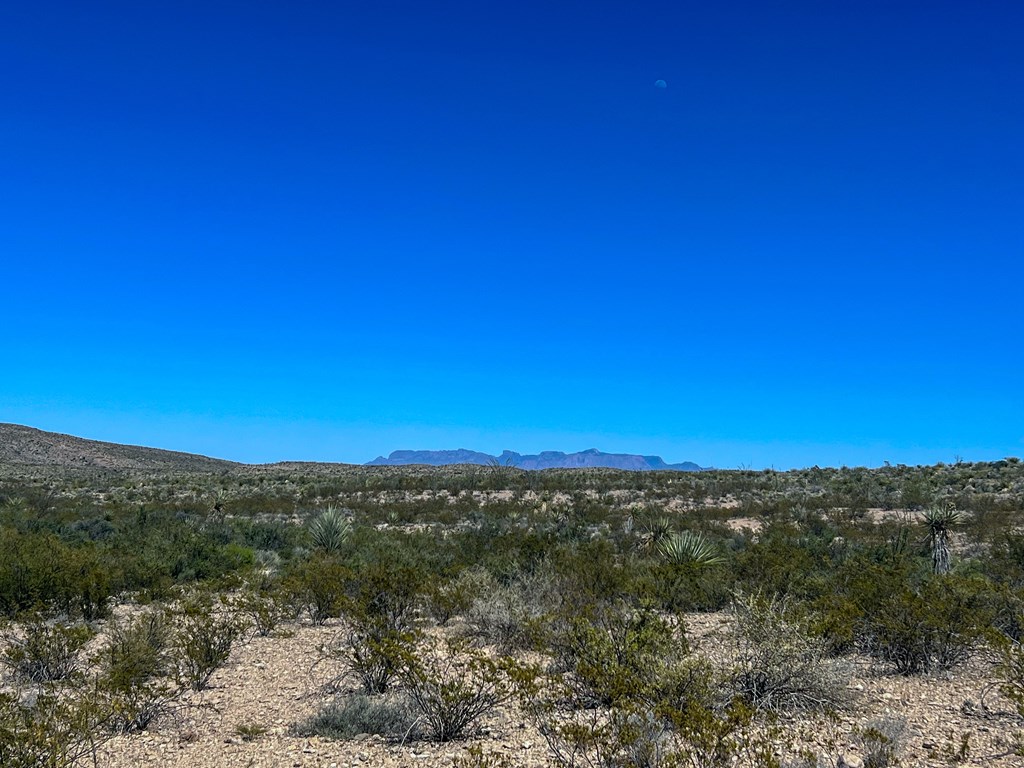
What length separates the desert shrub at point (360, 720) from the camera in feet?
20.2

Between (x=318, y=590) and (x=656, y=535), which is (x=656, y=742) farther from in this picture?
(x=656, y=535)

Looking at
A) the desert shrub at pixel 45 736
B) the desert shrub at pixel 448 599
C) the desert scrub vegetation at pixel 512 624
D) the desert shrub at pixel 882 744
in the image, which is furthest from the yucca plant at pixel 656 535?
the desert shrub at pixel 45 736

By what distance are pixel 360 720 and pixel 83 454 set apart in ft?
268

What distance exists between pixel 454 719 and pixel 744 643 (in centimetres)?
356

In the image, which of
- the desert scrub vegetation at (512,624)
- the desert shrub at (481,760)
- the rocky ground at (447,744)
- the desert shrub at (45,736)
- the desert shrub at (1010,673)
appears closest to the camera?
the desert shrub at (45,736)

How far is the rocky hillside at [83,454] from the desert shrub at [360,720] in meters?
67.4

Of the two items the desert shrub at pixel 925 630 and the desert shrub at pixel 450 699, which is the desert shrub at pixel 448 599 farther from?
the desert shrub at pixel 925 630

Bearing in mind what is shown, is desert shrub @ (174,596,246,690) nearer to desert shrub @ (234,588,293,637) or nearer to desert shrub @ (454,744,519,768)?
desert shrub @ (234,588,293,637)

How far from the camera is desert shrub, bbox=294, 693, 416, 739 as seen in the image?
6.16 meters

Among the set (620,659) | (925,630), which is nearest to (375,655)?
(620,659)

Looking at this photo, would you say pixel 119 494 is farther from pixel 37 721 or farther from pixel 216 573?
pixel 37 721

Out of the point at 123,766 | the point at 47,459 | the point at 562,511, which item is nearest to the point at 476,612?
the point at 123,766

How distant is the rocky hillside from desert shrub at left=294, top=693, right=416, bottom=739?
67355 mm

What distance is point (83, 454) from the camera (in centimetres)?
7412
